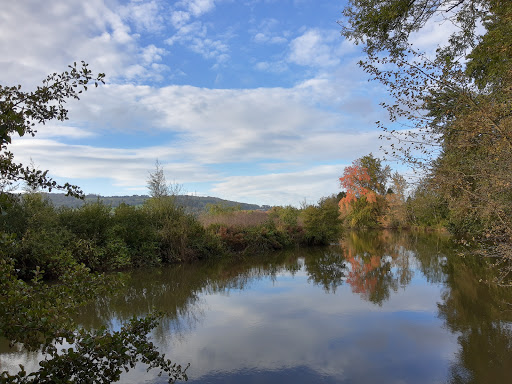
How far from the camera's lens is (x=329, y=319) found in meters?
6.67

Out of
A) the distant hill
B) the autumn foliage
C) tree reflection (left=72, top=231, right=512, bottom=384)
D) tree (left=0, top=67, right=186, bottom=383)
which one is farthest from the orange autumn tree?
tree (left=0, top=67, right=186, bottom=383)

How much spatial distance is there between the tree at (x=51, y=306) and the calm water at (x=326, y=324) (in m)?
2.46

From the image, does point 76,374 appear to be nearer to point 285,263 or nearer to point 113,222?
point 113,222

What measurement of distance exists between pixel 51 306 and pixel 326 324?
5.12 metres

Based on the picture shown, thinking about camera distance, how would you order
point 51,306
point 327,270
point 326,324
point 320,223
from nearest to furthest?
point 51,306, point 326,324, point 327,270, point 320,223

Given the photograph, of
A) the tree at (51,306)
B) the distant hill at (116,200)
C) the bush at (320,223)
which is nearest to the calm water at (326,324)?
the tree at (51,306)

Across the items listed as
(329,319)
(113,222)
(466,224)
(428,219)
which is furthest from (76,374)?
(428,219)

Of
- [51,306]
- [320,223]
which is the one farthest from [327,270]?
[51,306]

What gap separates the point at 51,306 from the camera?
7.50 feet

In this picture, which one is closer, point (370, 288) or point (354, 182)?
point (370, 288)

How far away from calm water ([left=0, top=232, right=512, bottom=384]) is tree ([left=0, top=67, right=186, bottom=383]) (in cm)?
246

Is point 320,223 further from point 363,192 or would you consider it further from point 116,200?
point 363,192

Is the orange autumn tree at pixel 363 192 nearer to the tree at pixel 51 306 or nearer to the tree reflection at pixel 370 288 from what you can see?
the tree reflection at pixel 370 288

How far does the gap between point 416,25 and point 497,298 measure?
6311 millimetres
